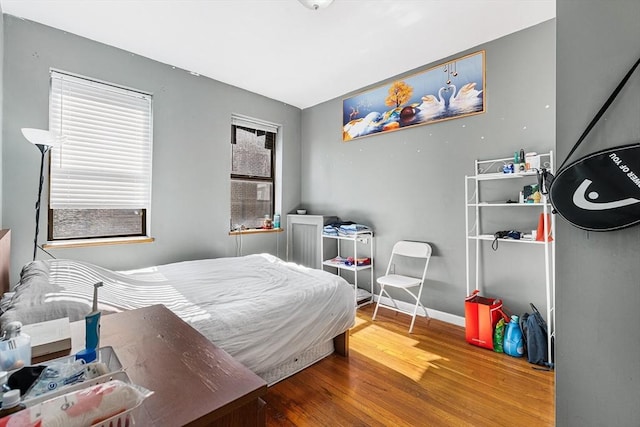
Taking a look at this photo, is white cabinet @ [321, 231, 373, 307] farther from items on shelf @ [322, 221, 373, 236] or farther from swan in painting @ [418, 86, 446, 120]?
swan in painting @ [418, 86, 446, 120]

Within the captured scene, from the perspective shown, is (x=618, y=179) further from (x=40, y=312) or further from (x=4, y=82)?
(x=4, y=82)

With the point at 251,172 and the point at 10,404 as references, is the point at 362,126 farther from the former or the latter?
the point at 10,404

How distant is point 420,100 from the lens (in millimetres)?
3131

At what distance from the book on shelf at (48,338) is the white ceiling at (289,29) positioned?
90.3 inches

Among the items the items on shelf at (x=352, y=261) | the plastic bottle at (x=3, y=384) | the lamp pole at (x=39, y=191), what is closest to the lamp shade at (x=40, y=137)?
the lamp pole at (x=39, y=191)

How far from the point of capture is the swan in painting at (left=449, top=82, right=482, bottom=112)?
108 inches

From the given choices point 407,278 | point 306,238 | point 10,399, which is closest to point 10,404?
point 10,399

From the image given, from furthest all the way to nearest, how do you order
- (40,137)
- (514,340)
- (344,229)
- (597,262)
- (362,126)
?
(362,126) < (344,229) < (514,340) < (40,137) < (597,262)

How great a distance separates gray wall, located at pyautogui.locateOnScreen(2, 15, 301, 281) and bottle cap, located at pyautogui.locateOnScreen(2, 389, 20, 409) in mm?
2545

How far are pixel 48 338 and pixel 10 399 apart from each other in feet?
1.41

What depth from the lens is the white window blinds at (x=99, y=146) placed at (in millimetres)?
2551

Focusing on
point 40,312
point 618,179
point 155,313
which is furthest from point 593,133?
point 40,312

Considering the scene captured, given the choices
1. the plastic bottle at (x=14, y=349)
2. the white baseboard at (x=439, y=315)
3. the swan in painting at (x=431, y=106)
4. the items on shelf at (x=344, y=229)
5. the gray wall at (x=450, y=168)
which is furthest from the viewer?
the items on shelf at (x=344, y=229)

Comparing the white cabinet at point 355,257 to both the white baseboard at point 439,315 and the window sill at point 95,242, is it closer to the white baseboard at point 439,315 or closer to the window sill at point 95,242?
the white baseboard at point 439,315
